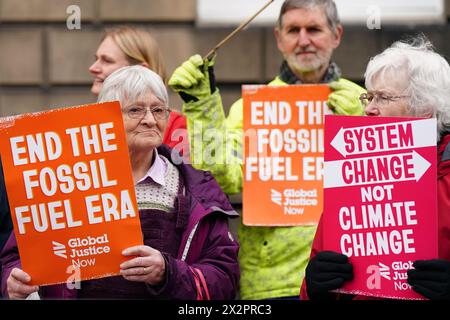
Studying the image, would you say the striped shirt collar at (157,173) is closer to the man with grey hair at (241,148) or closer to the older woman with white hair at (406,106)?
the man with grey hair at (241,148)

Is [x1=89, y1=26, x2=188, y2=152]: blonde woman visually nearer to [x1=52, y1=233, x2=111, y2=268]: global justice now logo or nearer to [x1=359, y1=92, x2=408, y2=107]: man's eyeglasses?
[x1=52, y1=233, x2=111, y2=268]: global justice now logo

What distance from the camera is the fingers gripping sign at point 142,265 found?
162 inches

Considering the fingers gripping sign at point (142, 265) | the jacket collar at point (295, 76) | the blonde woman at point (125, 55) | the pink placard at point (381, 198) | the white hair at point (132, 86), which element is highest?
the blonde woman at point (125, 55)

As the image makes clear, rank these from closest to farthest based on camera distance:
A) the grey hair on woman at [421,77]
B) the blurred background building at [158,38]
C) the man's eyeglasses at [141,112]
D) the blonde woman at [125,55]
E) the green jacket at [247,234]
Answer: the grey hair on woman at [421,77] < the man's eyeglasses at [141,112] < the green jacket at [247,234] < the blonde woman at [125,55] < the blurred background building at [158,38]

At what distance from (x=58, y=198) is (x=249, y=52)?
191 inches

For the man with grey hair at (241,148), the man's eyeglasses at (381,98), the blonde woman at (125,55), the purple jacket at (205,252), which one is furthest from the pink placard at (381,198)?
the blonde woman at (125,55)

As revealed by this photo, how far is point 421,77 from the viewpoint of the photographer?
4125mm

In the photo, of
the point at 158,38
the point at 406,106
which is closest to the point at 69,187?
the point at 406,106

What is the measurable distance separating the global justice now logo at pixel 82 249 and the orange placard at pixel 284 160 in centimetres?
112

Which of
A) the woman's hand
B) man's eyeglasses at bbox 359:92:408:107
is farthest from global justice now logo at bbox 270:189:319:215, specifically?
the woman's hand

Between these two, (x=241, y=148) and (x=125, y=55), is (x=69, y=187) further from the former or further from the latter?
(x=125, y=55)

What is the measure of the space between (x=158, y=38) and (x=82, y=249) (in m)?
4.88

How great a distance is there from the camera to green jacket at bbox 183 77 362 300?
5109mm

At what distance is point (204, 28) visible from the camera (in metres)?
8.95
